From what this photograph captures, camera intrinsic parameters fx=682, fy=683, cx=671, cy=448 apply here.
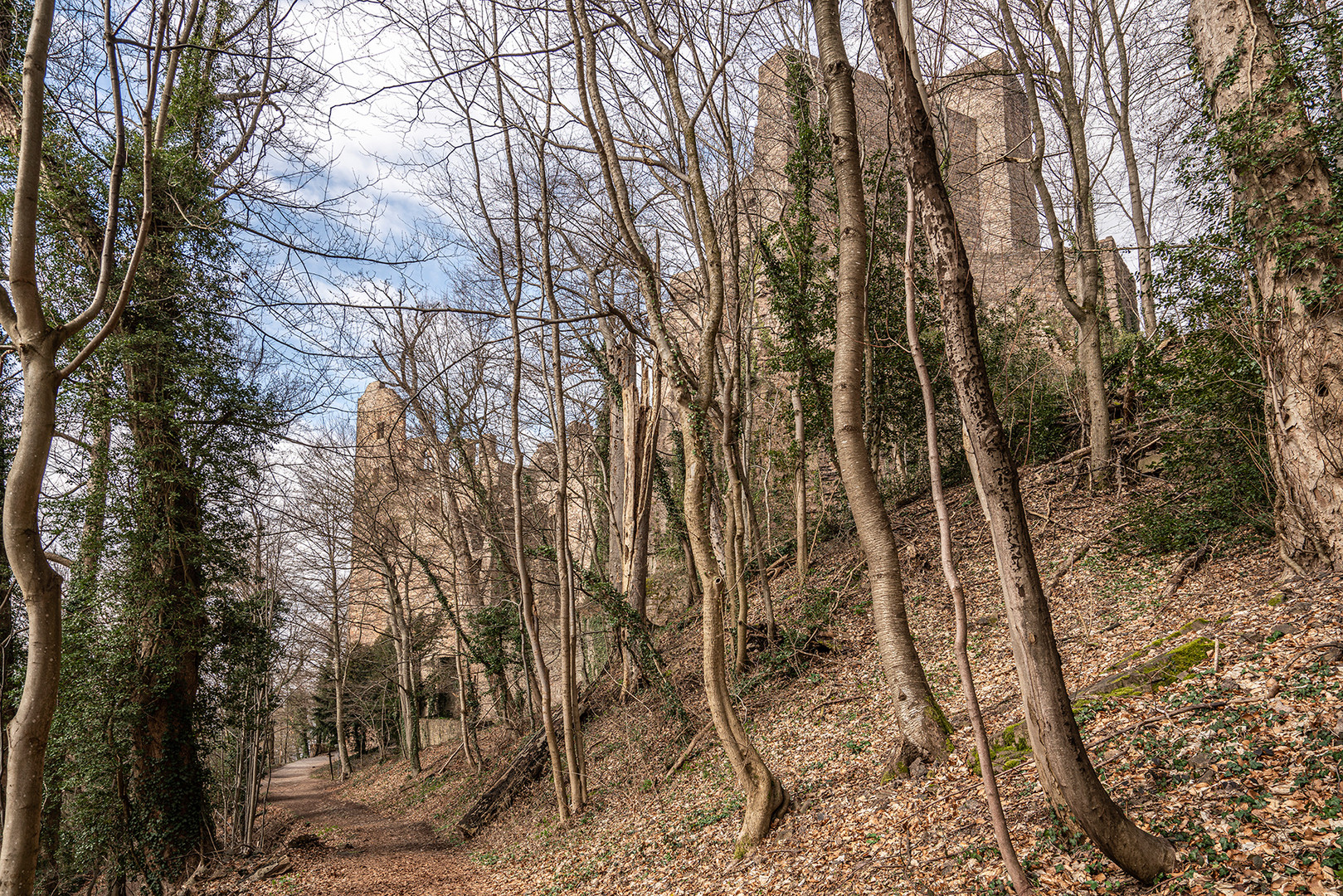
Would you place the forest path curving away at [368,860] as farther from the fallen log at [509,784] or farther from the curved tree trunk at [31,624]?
the curved tree trunk at [31,624]

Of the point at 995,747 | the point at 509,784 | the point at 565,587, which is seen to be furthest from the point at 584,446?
the point at 995,747

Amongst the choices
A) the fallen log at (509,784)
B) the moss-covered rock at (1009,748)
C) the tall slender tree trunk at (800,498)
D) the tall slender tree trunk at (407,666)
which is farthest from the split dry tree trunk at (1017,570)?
the tall slender tree trunk at (407,666)

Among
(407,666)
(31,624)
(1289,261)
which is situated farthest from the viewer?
(407,666)

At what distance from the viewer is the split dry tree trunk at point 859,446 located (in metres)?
5.26

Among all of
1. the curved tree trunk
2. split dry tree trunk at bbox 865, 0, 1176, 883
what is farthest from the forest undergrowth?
the curved tree trunk

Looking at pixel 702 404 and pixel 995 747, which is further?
pixel 702 404

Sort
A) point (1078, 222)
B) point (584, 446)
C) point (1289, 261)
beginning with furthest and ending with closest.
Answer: point (584, 446) → point (1078, 222) → point (1289, 261)

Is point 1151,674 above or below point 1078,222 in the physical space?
below

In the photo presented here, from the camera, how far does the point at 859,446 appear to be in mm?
5453

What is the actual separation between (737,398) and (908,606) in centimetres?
433

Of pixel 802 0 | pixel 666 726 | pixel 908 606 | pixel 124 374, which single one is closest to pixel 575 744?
pixel 666 726

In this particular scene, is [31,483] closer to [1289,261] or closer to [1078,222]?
[1289,261]

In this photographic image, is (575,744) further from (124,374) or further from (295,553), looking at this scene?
(295,553)

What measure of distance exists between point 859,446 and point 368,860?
A: 9.36 meters
